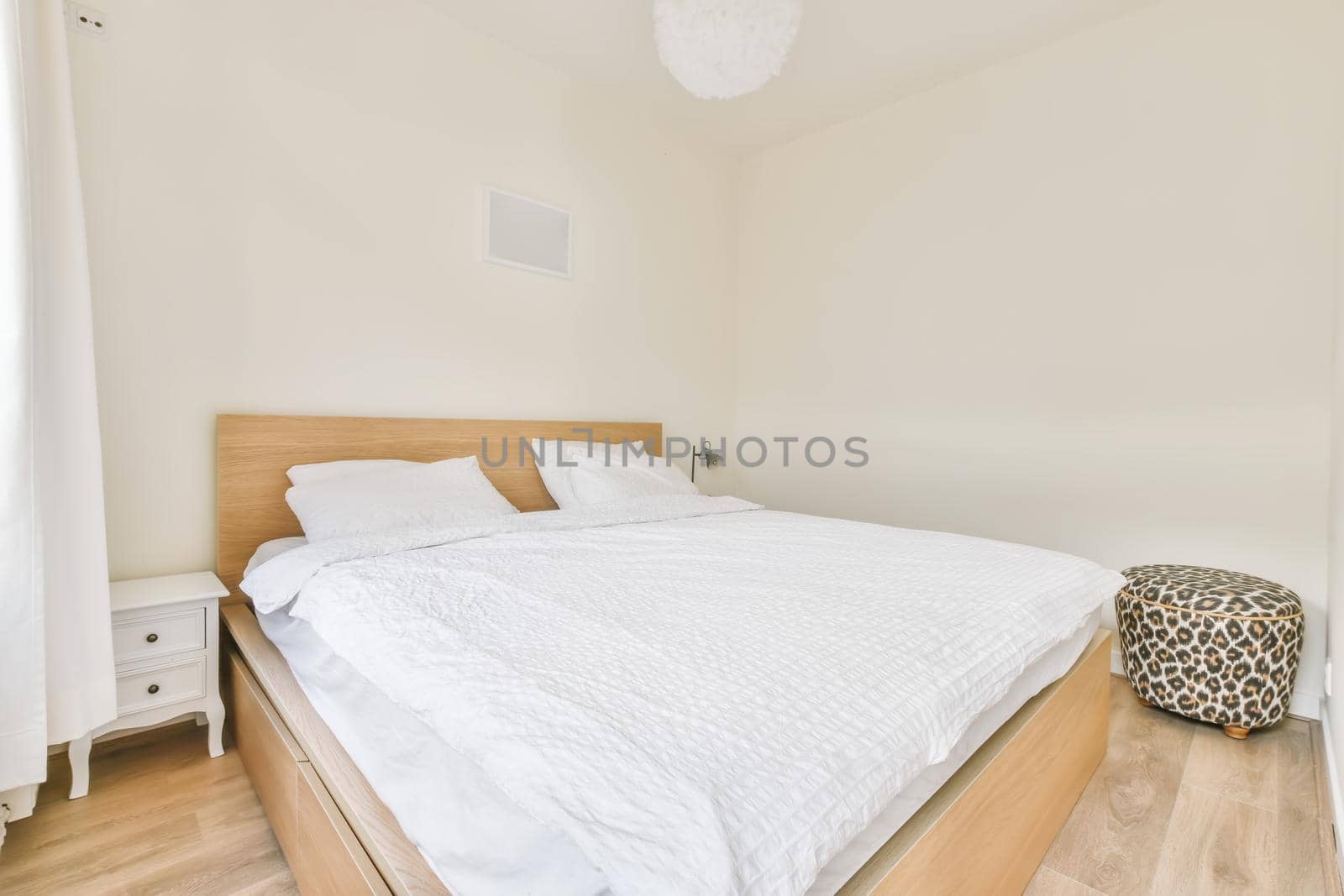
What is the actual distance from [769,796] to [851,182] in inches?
136

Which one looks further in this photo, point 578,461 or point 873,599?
point 578,461

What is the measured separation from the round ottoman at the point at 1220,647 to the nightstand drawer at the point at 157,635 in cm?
307

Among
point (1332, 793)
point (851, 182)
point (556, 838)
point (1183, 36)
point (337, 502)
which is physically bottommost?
point (1332, 793)

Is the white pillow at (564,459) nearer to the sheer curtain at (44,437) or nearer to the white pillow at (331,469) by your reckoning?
the white pillow at (331,469)

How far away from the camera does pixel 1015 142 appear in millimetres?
2902

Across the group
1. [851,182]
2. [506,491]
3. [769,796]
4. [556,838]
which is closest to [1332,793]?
[769,796]

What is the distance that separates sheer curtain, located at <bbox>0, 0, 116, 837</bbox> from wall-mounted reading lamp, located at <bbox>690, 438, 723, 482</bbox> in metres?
2.71

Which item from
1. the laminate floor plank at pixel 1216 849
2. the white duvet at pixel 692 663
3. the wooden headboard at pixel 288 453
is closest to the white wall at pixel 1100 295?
the laminate floor plank at pixel 1216 849

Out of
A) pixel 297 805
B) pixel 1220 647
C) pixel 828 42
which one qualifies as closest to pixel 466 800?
pixel 297 805

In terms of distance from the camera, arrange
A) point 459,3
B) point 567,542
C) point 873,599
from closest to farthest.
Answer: point 873,599 → point 567,542 → point 459,3

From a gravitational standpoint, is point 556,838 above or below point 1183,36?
below

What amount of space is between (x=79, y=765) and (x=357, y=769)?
44.9 inches

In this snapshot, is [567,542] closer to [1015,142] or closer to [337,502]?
[337,502]

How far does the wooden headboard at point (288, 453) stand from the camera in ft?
6.84
